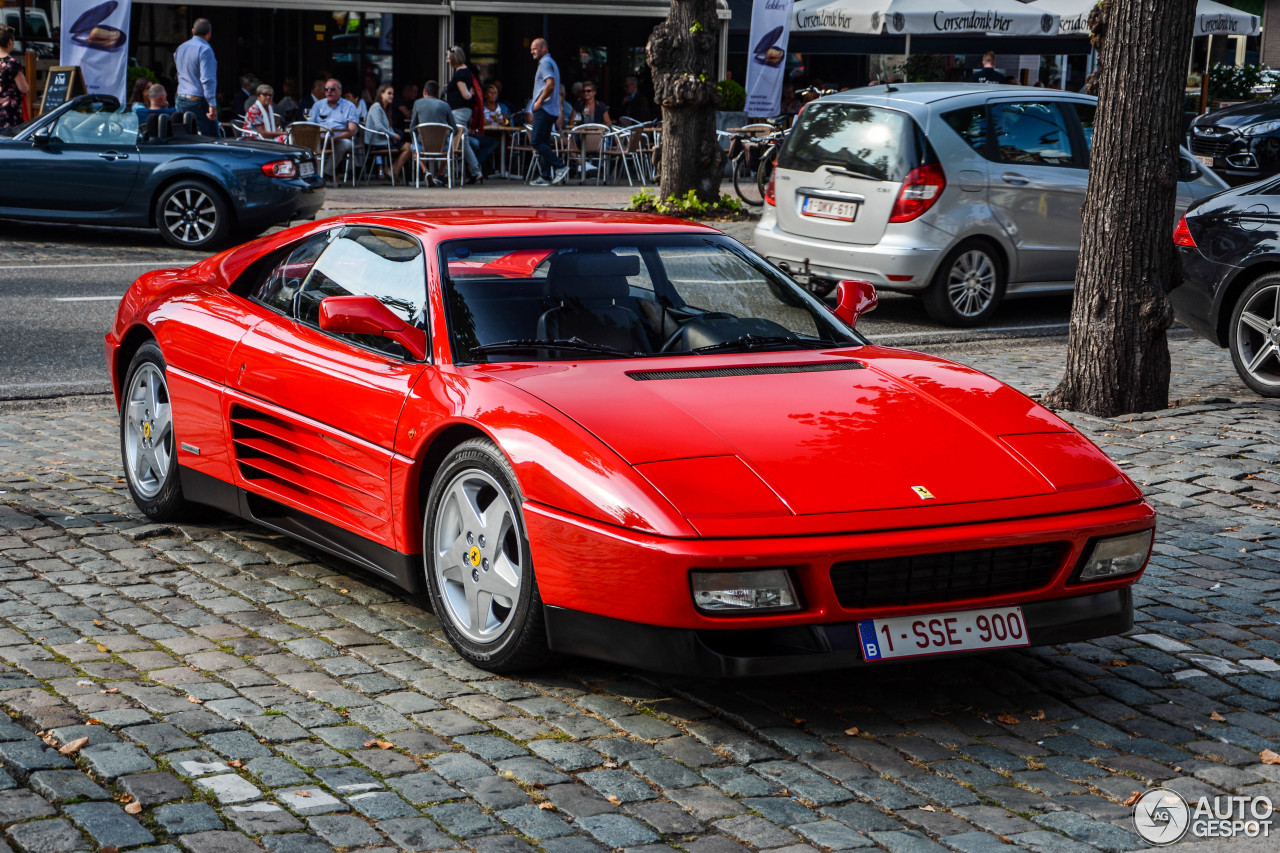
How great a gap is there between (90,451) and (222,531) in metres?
1.72

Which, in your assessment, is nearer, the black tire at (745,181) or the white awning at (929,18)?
the black tire at (745,181)

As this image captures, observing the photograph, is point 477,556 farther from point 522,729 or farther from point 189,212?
point 189,212

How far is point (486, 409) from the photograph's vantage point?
442cm

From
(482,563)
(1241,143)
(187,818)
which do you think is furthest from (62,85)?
(187,818)

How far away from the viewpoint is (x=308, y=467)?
17.0ft

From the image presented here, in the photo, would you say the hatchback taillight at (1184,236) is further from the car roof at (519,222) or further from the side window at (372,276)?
the side window at (372,276)

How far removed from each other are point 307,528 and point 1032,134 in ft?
26.8

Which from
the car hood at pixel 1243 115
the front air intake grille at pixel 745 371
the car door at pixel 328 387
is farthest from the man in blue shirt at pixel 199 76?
the front air intake grille at pixel 745 371

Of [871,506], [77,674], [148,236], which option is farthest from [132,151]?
[871,506]

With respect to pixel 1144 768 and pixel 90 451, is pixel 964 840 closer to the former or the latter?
pixel 1144 768

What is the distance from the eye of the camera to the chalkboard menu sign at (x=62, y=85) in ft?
63.3

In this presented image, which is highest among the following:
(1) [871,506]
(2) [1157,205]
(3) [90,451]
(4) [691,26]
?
(4) [691,26]

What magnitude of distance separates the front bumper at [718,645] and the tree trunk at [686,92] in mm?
13156

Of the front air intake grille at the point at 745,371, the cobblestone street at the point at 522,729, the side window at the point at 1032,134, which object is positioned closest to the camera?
the cobblestone street at the point at 522,729
